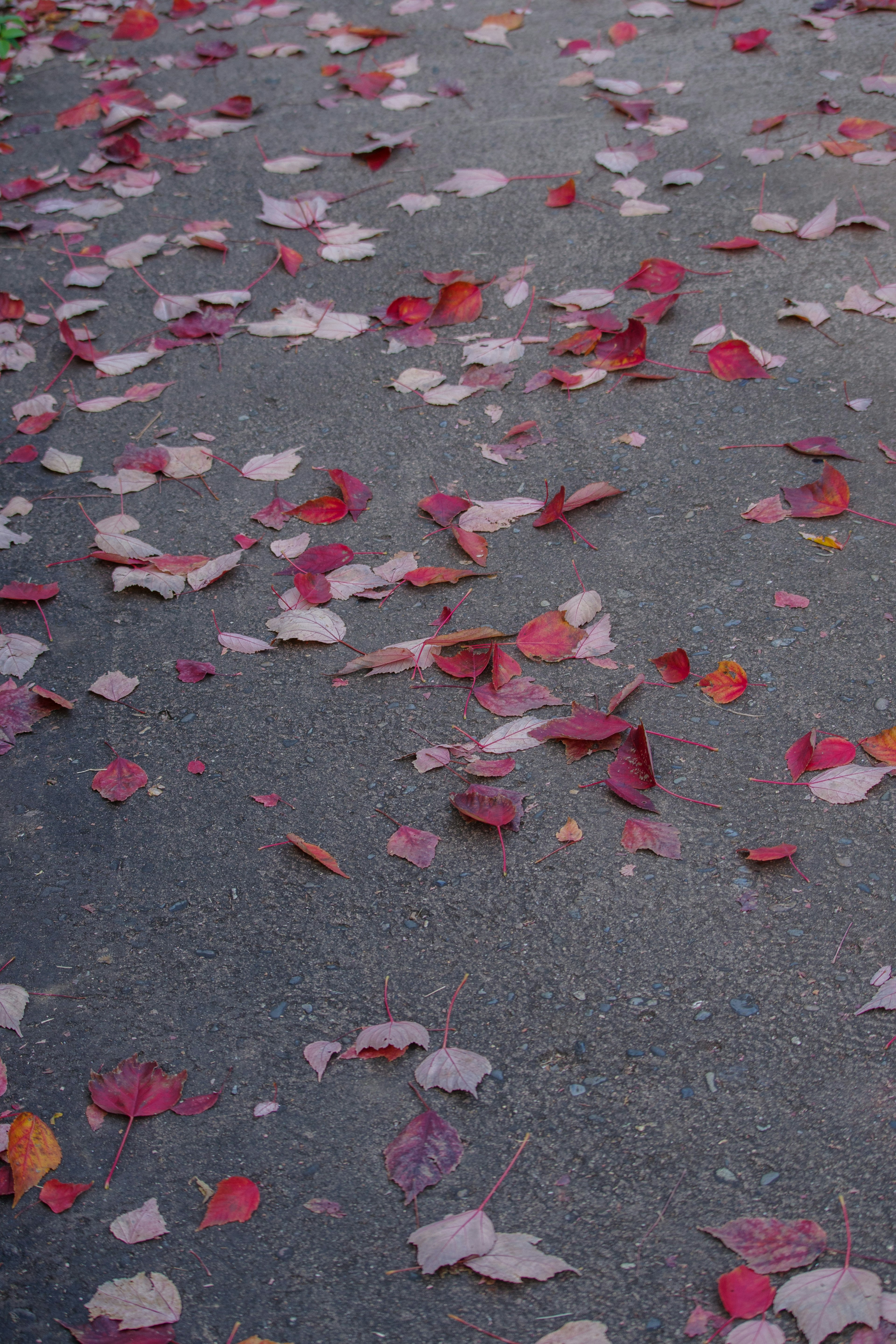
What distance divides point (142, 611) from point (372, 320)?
1318 mm

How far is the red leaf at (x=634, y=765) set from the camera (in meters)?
1.83

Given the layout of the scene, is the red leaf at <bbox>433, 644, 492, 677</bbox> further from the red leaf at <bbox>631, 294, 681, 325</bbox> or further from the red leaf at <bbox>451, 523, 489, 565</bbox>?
the red leaf at <bbox>631, 294, 681, 325</bbox>

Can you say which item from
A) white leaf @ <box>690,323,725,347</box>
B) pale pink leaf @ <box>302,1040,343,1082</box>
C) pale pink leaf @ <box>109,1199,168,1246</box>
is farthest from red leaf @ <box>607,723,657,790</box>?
white leaf @ <box>690,323,725,347</box>

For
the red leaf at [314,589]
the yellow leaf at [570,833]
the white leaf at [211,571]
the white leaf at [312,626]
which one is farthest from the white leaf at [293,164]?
the yellow leaf at [570,833]

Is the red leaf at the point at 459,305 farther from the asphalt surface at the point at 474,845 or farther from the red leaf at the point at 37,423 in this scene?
the red leaf at the point at 37,423

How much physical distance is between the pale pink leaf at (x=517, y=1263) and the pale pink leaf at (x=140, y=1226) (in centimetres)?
43

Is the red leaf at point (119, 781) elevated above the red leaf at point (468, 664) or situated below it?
below

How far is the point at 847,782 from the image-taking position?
5.94 ft

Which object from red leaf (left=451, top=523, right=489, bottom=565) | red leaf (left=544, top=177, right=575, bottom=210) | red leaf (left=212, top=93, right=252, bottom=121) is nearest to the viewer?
red leaf (left=451, top=523, right=489, bottom=565)

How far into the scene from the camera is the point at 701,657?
2.06 m

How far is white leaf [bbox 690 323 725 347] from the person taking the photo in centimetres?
279

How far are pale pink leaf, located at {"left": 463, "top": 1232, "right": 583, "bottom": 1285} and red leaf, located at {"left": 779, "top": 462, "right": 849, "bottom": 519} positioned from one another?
5.46 ft

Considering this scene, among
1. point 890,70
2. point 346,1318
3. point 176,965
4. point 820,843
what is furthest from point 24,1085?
point 890,70

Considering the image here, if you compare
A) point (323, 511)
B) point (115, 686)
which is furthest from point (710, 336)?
point (115, 686)
